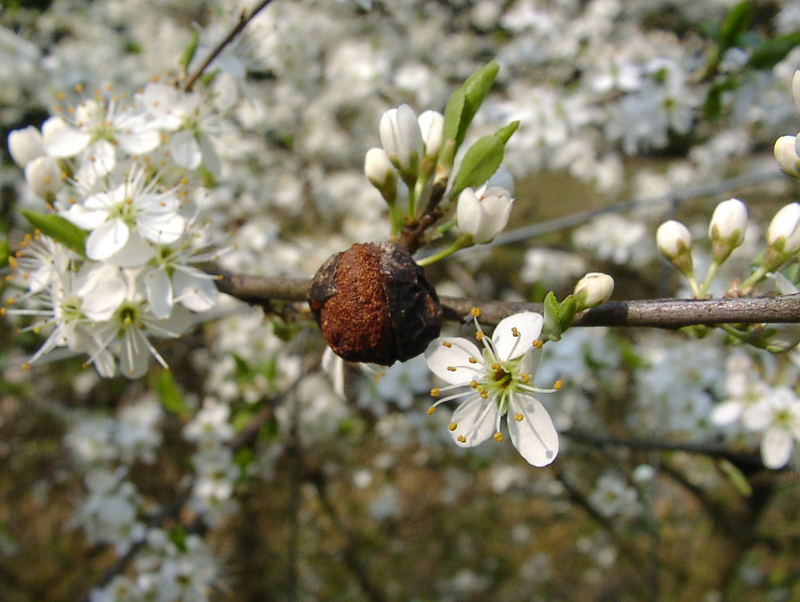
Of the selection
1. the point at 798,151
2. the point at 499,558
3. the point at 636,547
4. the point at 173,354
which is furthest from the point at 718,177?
the point at 798,151

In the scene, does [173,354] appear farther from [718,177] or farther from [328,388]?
[718,177]

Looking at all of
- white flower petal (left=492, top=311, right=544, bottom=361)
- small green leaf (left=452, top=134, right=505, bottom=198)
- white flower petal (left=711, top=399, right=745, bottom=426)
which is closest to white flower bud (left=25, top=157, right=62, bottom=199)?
small green leaf (left=452, top=134, right=505, bottom=198)

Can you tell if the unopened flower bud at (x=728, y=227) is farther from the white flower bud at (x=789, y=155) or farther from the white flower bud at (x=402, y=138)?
the white flower bud at (x=402, y=138)

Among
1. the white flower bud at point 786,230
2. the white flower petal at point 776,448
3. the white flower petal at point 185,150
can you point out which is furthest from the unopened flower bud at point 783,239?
the white flower petal at point 185,150

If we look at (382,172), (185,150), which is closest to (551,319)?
(382,172)

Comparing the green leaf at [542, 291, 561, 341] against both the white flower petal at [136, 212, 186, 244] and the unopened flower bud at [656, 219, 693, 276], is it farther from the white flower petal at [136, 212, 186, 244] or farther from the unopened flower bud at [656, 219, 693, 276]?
the white flower petal at [136, 212, 186, 244]

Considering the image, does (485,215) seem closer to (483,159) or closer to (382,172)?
(483,159)
